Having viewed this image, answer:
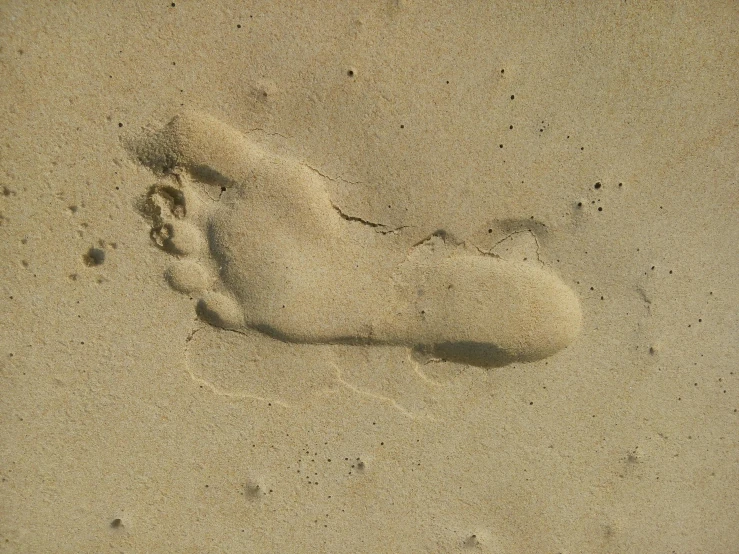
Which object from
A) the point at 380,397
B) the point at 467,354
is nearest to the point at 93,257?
the point at 380,397

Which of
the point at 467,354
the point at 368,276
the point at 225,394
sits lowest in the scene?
the point at 225,394

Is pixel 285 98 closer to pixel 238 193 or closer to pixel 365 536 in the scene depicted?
pixel 238 193

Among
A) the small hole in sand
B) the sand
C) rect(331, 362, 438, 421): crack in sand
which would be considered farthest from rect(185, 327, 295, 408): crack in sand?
the small hole in sand

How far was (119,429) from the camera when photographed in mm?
2074

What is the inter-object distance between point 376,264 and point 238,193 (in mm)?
715

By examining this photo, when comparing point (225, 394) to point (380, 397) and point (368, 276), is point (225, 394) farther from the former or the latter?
point (368, 276)

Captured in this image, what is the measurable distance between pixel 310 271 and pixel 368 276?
273 mm

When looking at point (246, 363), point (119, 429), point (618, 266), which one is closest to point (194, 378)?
point (246, 363)

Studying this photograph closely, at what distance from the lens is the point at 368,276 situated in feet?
6.67

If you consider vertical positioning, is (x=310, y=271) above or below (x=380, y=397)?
above

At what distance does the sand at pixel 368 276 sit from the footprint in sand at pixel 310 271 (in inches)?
0.5

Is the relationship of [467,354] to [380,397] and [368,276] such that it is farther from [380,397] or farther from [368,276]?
[368,276]

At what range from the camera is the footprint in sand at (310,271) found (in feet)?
6.47

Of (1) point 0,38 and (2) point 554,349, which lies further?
(2) point 554,349
